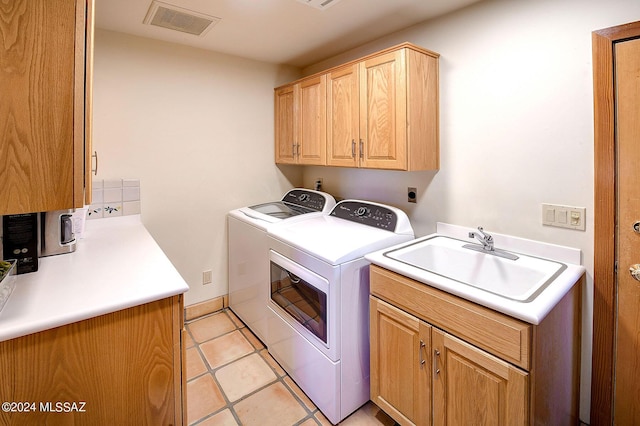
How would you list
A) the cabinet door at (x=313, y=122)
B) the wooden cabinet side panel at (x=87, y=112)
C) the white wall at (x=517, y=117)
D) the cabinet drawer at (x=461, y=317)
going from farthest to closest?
1. the cabinet door at (x=313, y=122)
2. the white wall at (x=517, y=117)
3. the cabinet drawer at (x=461, y=317)
4. the wooden cabinet side panel at (x=87, y=112)

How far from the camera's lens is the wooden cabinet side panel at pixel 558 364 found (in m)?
1.15

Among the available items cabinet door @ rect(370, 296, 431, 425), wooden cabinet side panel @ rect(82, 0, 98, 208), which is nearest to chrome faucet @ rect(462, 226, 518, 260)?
cabinet door @ rect(370, 296, 431, 425)

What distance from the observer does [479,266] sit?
1.73 metres

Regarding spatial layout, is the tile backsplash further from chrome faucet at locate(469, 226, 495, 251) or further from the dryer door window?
chrome faucet at locate(469, 226, 495, 251)

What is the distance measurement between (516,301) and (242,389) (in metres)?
1.65

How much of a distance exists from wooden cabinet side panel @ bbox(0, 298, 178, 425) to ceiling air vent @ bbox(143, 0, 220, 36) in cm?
176

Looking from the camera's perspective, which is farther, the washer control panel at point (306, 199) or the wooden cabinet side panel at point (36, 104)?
the washer control panel at point (306, 199)

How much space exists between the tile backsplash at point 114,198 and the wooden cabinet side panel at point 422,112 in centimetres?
201

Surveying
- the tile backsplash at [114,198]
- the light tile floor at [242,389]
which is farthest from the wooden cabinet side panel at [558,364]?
the tile backsplash at [114,198]

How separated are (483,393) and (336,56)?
2.64m

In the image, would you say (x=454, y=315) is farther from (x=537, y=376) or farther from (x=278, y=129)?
(x=278, y=129)

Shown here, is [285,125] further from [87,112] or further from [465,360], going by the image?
[465,360]

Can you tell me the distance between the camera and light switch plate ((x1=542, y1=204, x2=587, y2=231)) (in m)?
1.53

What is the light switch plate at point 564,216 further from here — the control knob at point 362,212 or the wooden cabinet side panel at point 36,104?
the wooden cabinet side panel at point 36,104
